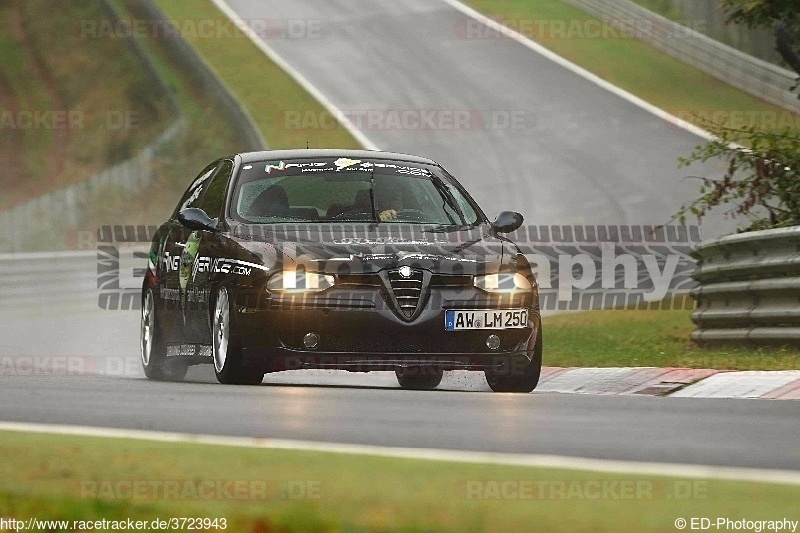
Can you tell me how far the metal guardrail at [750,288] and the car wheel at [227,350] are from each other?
159 inches

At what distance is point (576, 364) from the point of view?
14.3 meters

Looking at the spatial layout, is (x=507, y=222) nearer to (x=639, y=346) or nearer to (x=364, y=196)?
(x=364, y=196)

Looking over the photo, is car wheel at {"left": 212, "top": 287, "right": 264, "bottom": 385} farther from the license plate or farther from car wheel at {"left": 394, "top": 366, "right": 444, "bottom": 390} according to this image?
car wheel at {"left": 394, "top": 366, "right": 444, "bottom": 390}

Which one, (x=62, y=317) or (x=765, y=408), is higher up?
(x=765, y=408)

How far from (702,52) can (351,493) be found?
34246mm

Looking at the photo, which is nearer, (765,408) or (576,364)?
(765,408)

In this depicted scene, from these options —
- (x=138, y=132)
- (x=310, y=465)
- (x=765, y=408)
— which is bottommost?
(x=138, y=132)

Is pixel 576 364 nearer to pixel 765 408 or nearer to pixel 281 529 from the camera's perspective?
pixel 765 408

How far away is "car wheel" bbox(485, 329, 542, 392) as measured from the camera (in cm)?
1178

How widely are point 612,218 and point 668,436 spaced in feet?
65.9

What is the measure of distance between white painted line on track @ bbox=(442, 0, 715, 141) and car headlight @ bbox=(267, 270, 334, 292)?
20941 mm

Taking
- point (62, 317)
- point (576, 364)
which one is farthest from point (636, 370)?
point (62, 317)

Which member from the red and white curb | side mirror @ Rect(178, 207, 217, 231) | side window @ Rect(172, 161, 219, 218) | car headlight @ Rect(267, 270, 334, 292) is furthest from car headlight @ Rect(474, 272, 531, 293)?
side window @ Rect(172, 161, 219, 218)

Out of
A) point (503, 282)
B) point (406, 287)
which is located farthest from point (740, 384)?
point (406, 287)
